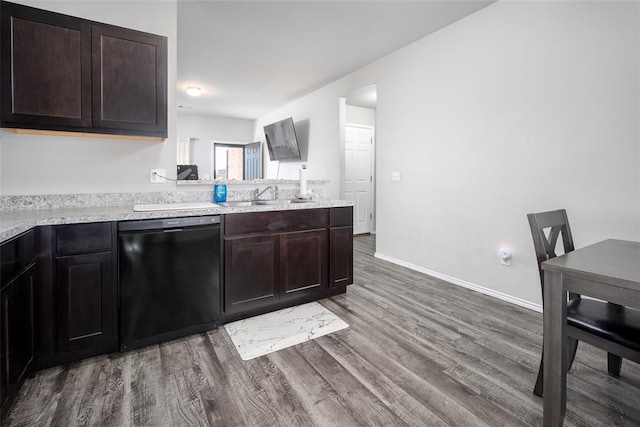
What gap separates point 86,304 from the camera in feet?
Result: 5.89

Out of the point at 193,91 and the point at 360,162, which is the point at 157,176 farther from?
the point at 360,162

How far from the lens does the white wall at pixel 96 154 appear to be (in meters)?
2.11

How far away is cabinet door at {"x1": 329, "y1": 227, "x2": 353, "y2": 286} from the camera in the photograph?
9.16ft

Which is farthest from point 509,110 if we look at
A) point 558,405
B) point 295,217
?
point 558,405

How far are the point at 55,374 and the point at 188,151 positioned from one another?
6.65 meters

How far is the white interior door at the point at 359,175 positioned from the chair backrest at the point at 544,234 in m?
4.08

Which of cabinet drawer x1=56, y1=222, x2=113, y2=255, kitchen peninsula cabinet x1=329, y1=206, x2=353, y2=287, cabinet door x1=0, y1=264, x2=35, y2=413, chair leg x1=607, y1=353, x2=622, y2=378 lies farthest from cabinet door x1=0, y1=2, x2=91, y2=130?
chair leg x1=607, y1=353, x2=622, y2=378

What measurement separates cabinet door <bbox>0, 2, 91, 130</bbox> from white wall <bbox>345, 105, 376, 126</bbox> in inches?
171

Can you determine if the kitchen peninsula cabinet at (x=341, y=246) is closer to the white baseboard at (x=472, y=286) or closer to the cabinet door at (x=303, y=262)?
the cabinet door at (x=303, y=262)

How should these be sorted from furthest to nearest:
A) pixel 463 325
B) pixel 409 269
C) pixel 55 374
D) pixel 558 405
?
1. pixel 409 269
2. pixel 463 325
3. pixel 55 374
4. pixel 558 405

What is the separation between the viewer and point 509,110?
8.93 feet

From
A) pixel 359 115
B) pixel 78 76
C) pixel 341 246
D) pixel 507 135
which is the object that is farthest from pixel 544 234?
pixel 359 115

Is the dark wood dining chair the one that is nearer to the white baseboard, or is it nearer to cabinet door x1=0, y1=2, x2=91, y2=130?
the white baseboard

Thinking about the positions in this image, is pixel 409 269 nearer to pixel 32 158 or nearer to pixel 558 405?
pixel 558 405
